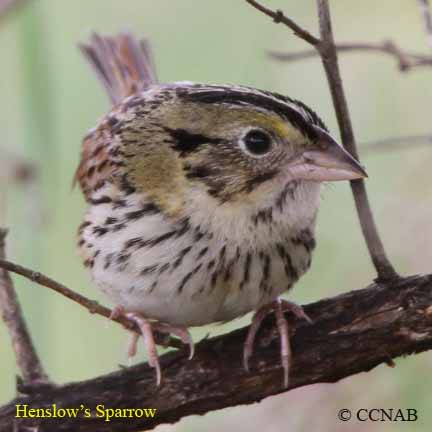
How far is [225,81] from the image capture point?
4.59 m

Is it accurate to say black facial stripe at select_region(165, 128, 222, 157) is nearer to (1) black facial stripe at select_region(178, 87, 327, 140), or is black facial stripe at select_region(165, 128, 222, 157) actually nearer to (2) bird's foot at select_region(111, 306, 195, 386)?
(1) black facial stripe at select_region(178, 87, 327, 140)

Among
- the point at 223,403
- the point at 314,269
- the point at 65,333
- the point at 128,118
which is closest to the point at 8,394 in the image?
the point at 65,333

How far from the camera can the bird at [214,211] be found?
265 cm

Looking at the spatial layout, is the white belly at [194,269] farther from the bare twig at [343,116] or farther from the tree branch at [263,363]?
the bare twig at [343,116]

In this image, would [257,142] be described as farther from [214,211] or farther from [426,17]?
[426,17]

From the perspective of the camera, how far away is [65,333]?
438 centimetres

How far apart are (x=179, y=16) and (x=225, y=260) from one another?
239 cm

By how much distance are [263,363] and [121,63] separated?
5.62 ft

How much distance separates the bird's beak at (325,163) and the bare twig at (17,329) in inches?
29.6

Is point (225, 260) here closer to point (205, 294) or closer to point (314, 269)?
point (205, 294)

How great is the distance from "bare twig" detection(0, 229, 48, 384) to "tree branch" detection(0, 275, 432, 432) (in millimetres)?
89

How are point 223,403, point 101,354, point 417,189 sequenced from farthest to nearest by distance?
point 101,354 < point 417,189 < point 223,403

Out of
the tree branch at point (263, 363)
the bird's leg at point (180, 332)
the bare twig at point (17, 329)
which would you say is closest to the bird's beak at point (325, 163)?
the tree branch at point (263, 363)

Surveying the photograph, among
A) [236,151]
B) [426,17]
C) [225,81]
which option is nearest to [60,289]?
[236,151]
